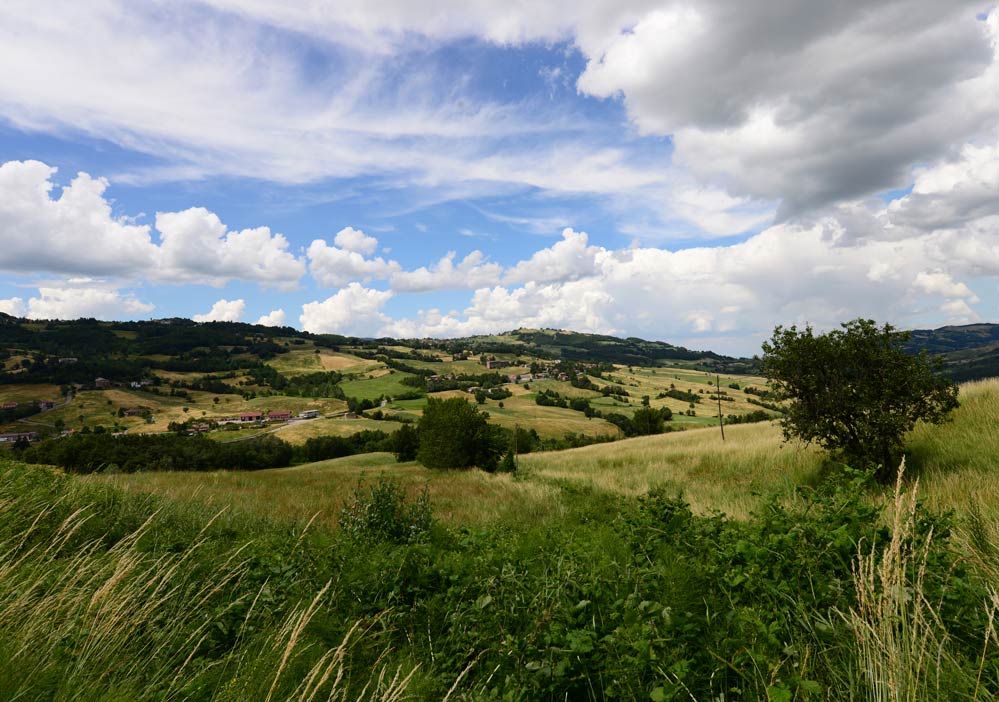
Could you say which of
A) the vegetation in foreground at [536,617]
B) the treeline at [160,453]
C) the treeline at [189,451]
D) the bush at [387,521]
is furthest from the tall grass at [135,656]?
the treeline at [160,453]

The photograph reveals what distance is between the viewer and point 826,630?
346 centimetres

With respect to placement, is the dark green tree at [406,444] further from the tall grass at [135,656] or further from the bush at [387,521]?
the tall grass at [135,656]

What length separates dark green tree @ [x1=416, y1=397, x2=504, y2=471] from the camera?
37969 millimetres

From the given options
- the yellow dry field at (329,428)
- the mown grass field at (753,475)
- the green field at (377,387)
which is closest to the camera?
the mown grass field at (753,475)

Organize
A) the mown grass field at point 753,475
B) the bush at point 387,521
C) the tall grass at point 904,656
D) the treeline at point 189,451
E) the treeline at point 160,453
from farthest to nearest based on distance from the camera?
the treeline at point 189,451, the treeline at point 160,453, the mown grass field at point 753,475, the bush at point 387,521, the tall grass at point 904,656

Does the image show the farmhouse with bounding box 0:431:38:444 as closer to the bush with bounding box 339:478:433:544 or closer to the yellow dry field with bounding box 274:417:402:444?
the yellow dry field with bounding box 274:417:402:444

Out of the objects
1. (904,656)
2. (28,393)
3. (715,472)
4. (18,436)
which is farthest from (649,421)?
(28,393)

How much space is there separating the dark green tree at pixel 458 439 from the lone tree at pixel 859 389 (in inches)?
1069

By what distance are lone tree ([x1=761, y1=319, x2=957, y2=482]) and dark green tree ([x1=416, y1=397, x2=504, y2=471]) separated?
2715 centimetres

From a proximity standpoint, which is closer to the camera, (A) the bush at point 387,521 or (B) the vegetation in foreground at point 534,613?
(B) the vegetation in foreground at point 534,613

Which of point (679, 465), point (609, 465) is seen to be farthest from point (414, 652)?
point (609, 465)

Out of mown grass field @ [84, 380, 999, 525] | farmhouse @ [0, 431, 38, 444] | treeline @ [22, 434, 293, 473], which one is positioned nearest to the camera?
mown grass field @ [84, 380, 999, 525]

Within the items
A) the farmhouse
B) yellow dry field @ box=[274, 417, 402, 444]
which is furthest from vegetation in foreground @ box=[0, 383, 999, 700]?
the farmhouse

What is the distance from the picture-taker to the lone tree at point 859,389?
12438 mm
